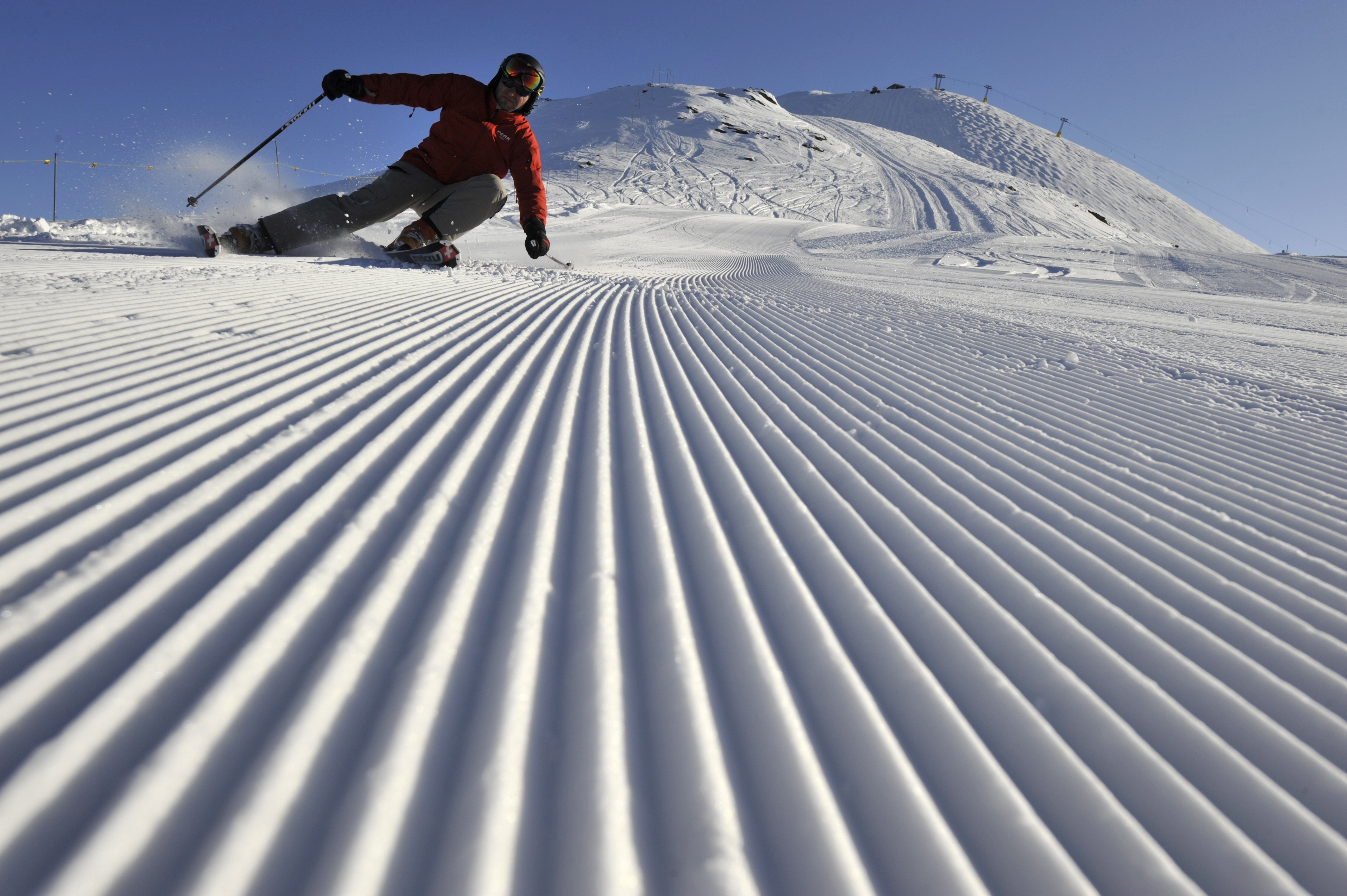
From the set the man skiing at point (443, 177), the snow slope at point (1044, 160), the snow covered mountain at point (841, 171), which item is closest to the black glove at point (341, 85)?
the man skiing at point (443, 177)

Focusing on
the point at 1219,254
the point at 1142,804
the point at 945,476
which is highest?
the point at 1219,254

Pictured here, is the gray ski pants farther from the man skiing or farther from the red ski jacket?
the red ski jacket

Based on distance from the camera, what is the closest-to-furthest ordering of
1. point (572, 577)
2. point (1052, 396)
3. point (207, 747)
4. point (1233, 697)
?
point (207, 747), point (1233, 697), point (572, 577), point (1052, 396)

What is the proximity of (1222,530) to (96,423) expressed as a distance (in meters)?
2.91

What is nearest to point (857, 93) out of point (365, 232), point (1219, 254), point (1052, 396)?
point (1219, 254)

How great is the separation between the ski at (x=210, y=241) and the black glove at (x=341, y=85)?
1.42 m

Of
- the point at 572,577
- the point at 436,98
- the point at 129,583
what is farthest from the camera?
the point at 436,98

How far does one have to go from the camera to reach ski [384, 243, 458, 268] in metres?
5.44

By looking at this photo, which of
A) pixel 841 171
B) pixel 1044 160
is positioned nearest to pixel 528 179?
pixel 841 171

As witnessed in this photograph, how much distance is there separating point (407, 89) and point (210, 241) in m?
1.93

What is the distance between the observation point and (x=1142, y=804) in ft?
2.79

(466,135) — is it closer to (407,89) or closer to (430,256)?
(407,89)

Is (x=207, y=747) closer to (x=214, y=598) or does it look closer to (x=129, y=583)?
(x=214, y=598)

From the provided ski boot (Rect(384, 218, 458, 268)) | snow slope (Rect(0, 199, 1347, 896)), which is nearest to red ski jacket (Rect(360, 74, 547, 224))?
ski boot (Rect(384, 218, 458, 268))
